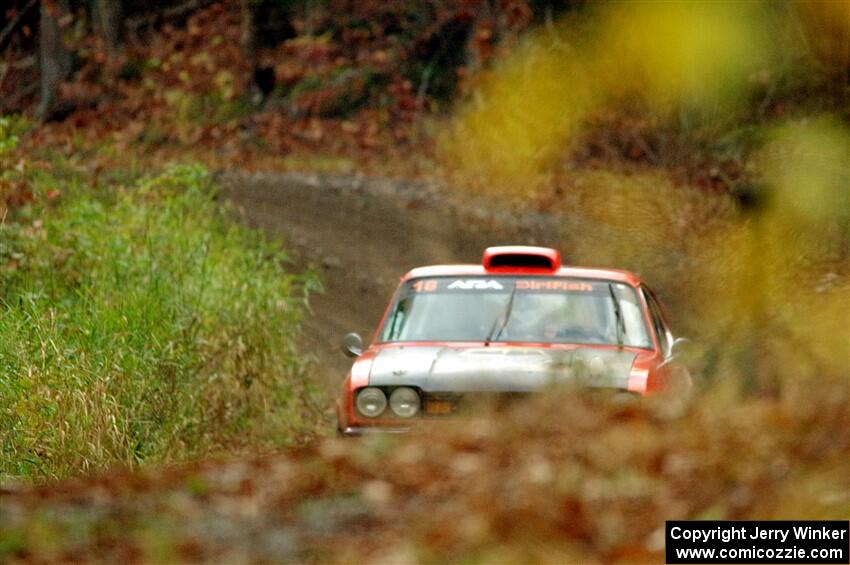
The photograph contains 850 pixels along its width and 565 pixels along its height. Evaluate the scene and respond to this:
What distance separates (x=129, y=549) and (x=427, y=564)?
0.95 meters

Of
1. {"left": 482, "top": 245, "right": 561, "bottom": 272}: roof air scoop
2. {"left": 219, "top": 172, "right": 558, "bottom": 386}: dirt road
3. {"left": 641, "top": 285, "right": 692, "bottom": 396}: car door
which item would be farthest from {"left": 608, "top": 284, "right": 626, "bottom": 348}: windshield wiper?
{"left": 219, "top": 172, "right": 558, "bottom": 386}: dirt road

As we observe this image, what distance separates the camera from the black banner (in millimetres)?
4594

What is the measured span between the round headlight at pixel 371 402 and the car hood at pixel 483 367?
0.05 m

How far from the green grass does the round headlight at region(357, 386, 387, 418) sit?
1403 mm

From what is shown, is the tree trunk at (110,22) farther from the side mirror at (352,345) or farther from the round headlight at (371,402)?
the round headlight at (371,402)

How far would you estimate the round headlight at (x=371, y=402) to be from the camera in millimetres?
8297

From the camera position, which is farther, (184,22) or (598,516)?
(184,22)

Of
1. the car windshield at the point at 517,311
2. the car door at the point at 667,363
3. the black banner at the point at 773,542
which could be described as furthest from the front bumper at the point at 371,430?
the black banner at the point at 773,542

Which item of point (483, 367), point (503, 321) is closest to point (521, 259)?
point (503, 321)

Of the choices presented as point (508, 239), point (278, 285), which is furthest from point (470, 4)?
point (278, 285)

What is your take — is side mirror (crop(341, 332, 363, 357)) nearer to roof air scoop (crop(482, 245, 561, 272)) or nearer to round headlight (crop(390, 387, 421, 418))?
roof air scoop (crop(482, 245, 561, 272))

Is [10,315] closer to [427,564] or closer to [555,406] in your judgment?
[555,406]

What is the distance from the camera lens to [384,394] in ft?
27.2

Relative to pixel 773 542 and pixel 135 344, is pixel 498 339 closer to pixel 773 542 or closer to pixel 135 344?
pixel 135 344
